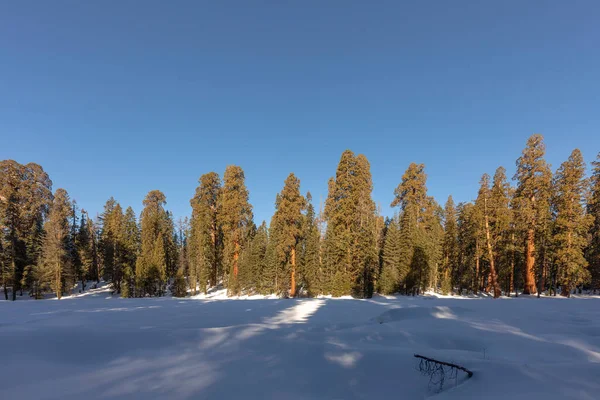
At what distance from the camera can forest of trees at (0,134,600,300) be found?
2244cm

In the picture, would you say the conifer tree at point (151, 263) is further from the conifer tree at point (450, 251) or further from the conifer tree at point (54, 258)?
the conifer tree at point (450, 251)

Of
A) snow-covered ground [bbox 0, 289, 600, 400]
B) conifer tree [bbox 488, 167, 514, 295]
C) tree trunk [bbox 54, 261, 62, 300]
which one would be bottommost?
tree trunk [bbox 54, 261, 62, 300]

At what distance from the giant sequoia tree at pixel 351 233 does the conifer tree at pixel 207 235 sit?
14.5 meters

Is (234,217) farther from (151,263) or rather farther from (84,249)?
(84,249)

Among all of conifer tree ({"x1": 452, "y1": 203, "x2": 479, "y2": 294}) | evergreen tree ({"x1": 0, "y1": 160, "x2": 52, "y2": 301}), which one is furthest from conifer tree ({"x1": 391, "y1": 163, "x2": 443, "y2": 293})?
evergreen tree ({"x1": 0, "y1": 160, "x2": 52, "y2": 301})

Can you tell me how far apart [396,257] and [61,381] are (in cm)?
2626

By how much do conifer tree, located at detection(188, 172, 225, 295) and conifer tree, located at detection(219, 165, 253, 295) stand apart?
76.3 inches

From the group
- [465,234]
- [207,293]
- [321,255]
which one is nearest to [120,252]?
[207,293]

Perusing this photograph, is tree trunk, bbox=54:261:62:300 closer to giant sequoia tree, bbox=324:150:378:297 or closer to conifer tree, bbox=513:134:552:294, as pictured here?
giant sequoia tree, bbox=324:150:378:297

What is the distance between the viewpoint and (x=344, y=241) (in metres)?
24.4

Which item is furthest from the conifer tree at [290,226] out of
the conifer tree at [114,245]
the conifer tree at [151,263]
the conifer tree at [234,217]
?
the conifer tree at [114,245]

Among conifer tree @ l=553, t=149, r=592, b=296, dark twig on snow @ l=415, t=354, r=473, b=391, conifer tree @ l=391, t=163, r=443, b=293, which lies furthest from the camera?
conifer tree @ l=391, t=163, r=443, b=293

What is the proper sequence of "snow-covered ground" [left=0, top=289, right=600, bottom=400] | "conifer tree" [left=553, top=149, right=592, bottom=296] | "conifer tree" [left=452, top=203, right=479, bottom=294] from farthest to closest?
"conifer tree" [left=452, top=203, right=479, bottom=294], "conifer tree" [left=553, top=149, right=592, bottom=296], "snow-covered ground" [left=0, top=289, right=600, bottom=400]

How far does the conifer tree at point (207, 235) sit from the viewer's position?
3047cm
